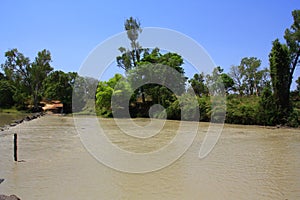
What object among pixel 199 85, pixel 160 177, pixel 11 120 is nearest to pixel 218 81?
pixel 199 85

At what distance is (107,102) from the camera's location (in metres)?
37.2

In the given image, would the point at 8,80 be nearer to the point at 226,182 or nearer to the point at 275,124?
the point at 275,124

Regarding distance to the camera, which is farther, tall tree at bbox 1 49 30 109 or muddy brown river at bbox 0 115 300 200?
tall tree at bbox 1 49 30 109

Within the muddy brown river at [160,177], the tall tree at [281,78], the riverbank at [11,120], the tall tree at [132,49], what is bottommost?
the muddy brown river at [160,177]

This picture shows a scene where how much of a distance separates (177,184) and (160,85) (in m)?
28.5

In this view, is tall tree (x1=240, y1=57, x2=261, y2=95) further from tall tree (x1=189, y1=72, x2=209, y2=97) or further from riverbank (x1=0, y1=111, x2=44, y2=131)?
riverbank (x1=0, y1=111, x2=44, y2=131)

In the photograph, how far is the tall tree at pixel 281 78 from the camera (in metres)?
21.8

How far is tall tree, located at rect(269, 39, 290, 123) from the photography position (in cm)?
2175

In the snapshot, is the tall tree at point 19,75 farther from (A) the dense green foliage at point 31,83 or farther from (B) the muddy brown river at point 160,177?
(B) the muddy brown river at point 160,177

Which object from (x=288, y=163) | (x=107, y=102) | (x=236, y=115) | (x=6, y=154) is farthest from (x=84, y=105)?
(x=288, y=163)

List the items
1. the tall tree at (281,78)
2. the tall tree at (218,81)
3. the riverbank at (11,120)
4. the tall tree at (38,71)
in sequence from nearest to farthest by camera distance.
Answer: the riverbank at (11,120), the tall tree at (281,78), the tall tree at (218,81), the tall tree at (38,71)

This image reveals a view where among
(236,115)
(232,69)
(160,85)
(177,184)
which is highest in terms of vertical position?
(232,69)

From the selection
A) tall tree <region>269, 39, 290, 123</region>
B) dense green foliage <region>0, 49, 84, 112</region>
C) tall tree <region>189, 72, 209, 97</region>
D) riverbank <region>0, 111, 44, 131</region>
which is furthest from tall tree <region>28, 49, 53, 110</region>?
tall tree <region>269, 39, 290, 123</region>

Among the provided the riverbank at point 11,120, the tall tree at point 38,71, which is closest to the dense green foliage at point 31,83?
the tall tree at point 38,71
